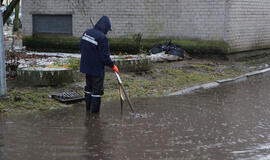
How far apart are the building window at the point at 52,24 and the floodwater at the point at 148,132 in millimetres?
9838

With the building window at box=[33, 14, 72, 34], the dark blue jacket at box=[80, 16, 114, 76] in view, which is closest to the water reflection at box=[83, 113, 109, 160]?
the dark blue jacket at box=[80, 16, 114, 76]

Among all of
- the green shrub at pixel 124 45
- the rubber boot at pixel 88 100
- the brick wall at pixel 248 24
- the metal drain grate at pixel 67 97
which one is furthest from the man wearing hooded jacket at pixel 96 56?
the brick wall at pixel 248 24

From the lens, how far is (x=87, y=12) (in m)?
17.2

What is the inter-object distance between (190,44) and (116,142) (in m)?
10.2

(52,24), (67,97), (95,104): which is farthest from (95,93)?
(52,24)

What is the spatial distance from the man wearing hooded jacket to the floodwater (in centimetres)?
39

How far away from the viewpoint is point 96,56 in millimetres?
7516

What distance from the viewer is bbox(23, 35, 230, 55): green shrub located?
1523 cm

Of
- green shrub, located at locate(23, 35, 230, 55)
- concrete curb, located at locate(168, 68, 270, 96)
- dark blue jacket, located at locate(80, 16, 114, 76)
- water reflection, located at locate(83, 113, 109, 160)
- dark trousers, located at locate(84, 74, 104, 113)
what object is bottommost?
water reflection, located at locate(83, 113, 109, 160)

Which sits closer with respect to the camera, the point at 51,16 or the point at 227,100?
the point at 227,100

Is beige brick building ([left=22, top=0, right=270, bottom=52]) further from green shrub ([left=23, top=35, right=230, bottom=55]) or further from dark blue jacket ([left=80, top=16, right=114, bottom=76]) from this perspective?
dark blue jacket ([left=80, top=16, right=114, bottom=76])

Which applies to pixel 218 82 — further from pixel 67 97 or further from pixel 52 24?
pixel 52 24

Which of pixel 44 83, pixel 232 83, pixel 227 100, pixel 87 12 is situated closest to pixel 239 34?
pixel 232 83

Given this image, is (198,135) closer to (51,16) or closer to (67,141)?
(67,141)
